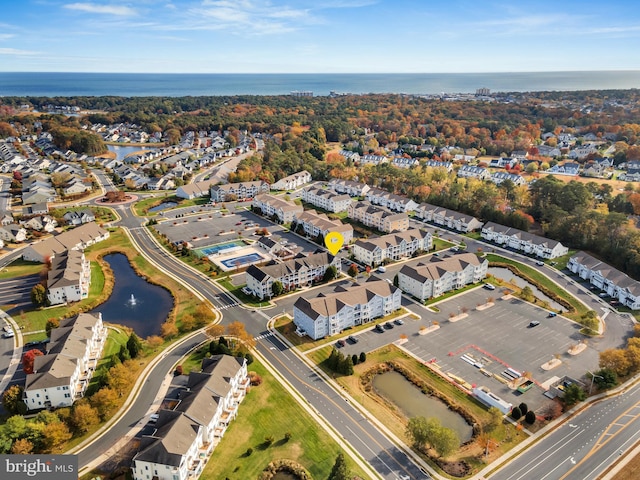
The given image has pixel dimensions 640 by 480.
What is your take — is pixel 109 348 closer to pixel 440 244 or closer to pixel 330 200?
pixel 440 244

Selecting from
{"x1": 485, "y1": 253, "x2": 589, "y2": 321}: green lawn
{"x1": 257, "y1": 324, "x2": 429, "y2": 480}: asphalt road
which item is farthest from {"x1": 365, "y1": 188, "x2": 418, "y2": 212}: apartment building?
{"x1": 257, "y1": 324, "x2": 429, "y2": 480}: asphalt road

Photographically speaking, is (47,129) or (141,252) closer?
(141,252)

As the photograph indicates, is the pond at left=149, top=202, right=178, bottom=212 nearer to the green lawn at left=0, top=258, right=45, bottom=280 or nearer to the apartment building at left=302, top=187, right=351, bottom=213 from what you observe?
the green lawn at left=0, top=258, right=45, bottom=280

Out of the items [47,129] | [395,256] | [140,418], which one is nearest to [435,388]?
[140,418]

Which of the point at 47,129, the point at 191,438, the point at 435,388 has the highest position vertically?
the point at 47,129

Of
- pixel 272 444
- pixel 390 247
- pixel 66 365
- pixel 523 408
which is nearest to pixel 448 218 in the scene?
pixel 390 247


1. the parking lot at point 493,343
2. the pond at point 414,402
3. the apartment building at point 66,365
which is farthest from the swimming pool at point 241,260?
the pond at point 414,402

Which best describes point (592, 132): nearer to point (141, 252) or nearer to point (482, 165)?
point (482, 165)
